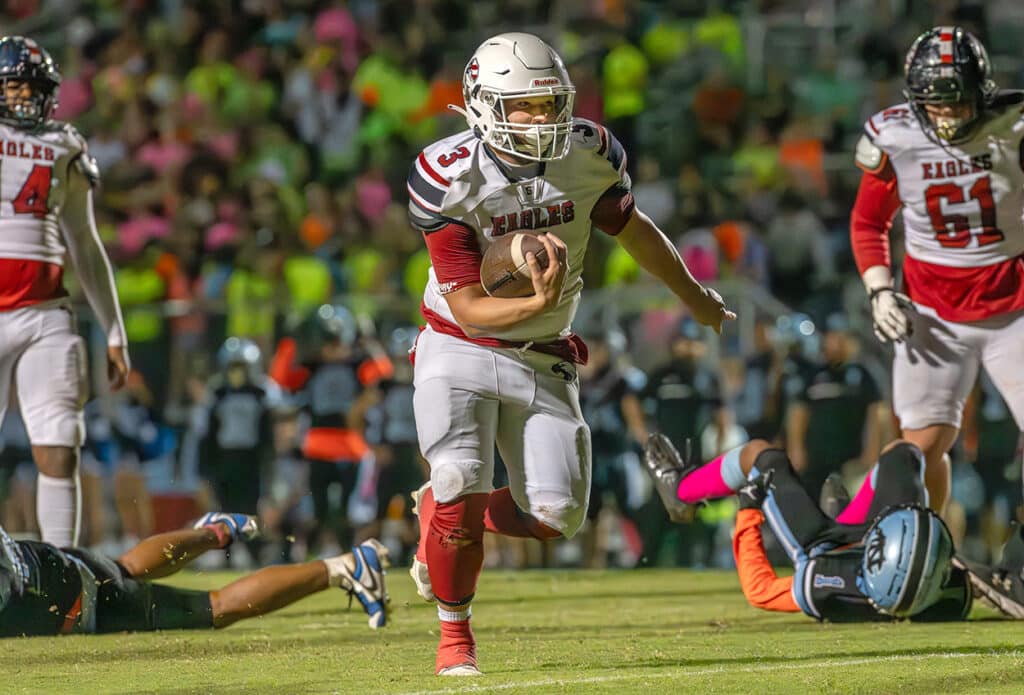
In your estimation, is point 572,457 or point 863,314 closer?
point 572,457

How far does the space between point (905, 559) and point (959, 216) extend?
5.93 ft

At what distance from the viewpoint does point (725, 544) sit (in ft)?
37.4

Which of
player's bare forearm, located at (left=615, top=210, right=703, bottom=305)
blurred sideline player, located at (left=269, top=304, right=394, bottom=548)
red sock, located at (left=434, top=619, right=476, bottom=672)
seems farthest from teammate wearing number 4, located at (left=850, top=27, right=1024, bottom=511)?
blurred sideline player, located at (left=269, top=304, right=394, bottom=548)

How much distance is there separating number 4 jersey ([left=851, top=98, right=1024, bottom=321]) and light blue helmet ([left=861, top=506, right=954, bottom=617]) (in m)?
1.32

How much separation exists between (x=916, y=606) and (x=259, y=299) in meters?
6.93

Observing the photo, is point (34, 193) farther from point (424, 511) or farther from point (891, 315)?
point (891, 315)

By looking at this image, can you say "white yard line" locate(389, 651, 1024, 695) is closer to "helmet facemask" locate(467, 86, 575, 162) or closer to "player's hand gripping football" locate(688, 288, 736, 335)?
"player's hand gripping football" locate(688, 288, 736, 335)

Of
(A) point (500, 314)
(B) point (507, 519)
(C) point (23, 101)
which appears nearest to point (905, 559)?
(B) point (507, 519)

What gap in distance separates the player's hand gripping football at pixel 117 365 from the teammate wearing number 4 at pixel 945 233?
3.58 metres

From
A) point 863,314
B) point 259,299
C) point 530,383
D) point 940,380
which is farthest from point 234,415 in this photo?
point 530,383

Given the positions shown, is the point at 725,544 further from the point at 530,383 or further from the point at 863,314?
the point at 530,383

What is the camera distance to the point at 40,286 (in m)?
8.03

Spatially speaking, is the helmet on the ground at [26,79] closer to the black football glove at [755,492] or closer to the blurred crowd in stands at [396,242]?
the black football glove at [755,492]

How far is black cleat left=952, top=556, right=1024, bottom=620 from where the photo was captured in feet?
23.6
